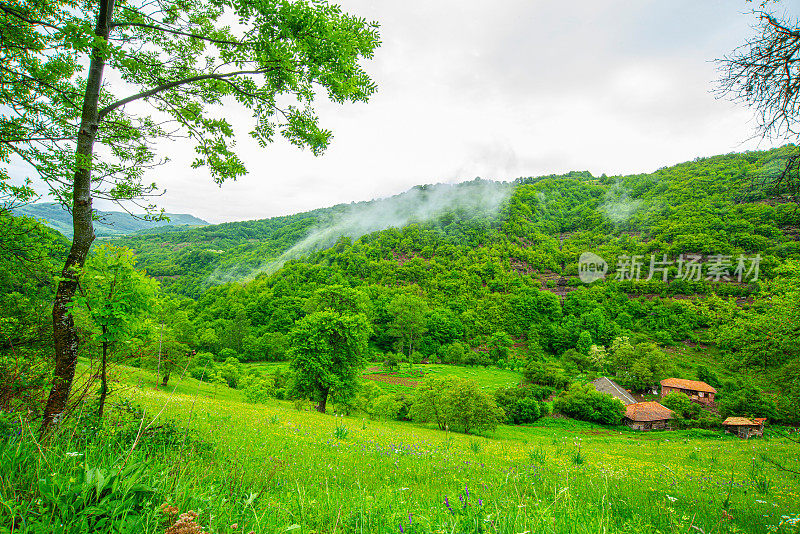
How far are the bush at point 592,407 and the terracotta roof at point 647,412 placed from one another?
1.32 m

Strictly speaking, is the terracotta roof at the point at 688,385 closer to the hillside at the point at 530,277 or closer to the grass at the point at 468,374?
the hillside at the point at 530,277

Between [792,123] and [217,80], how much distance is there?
31.5 feet

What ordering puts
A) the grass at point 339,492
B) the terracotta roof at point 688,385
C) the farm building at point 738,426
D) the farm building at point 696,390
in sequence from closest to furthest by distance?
the grass at point 339,492
the farm building at point 738,426
the farm building at point 696,390
the terracotta roof at point 688,385

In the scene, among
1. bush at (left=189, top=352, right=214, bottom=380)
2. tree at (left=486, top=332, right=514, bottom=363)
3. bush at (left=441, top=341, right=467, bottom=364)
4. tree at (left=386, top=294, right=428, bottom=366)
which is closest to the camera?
bush at (left=189, top=352, right=214, bottom=380)

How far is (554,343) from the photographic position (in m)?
99.2

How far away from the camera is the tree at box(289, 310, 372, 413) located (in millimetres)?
26484

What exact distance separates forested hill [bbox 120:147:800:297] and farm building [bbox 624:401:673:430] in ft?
262

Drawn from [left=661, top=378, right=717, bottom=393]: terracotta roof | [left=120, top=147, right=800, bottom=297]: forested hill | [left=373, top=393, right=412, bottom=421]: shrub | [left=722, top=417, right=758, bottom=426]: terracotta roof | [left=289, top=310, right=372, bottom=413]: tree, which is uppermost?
[left=120, top=147, right=800, bottom=297]: forested hill

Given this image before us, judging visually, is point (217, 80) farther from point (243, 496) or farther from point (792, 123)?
point (792, 123)

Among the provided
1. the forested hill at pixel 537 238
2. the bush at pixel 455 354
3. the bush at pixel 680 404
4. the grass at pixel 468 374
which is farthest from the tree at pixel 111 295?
the forested hill at pixel 537 238

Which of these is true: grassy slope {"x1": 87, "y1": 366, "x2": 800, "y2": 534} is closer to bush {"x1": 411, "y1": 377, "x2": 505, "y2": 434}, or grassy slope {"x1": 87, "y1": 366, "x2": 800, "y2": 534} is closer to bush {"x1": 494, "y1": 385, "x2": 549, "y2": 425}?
bush {"x1": 411, "y1": 377, "x2": 505, "y2": 434}

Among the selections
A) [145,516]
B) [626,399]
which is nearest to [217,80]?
[145,516]

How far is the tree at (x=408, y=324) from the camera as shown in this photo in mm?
92625

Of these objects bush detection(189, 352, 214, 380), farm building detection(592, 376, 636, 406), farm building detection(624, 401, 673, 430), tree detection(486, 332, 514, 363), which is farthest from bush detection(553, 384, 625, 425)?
bush detection(189, 352, 214, 380)
